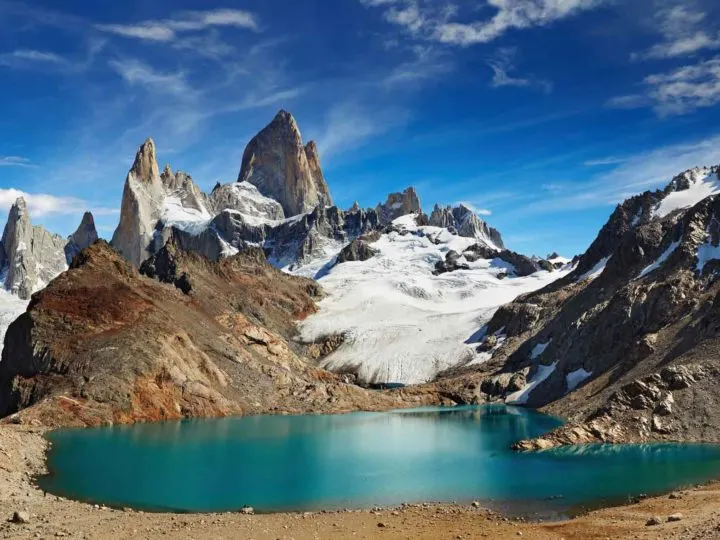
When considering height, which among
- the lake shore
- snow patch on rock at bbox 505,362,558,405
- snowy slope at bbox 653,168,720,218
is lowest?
the lake shore

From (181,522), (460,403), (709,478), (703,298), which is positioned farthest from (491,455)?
(460,403)

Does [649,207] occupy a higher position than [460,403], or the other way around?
[649,207]

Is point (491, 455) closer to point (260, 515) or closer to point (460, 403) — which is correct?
point (260, 515)

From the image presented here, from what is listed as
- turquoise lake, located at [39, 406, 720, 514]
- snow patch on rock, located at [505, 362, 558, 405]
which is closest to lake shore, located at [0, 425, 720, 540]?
turquoise lake, located at [39, 406, 720, 514]

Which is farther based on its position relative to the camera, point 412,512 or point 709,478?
point 709,478

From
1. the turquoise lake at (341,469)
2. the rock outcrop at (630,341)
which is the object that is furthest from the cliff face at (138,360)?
the rock outcrop at (630,341)

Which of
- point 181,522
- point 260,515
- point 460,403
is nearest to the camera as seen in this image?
point 181,522

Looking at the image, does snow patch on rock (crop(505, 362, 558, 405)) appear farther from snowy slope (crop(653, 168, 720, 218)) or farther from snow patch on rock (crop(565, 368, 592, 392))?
snowy slope (crop(653, 168, 720, 218))
